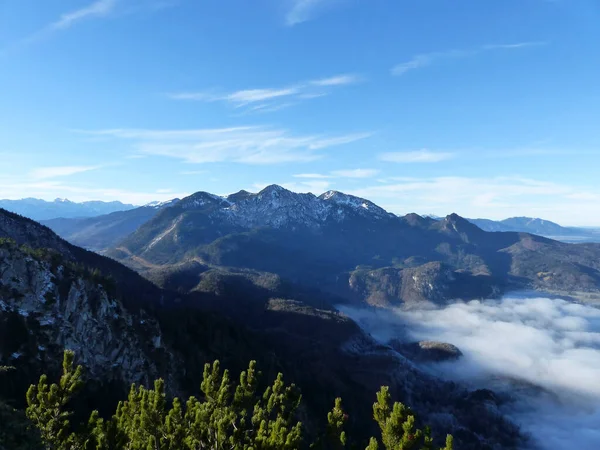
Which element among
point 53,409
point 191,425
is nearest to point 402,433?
point 191,425

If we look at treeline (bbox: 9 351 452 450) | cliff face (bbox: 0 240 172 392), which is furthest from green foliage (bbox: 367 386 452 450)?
cliff face (bbox: 0 240 172 392)

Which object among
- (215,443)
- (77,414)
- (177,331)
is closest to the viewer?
(215,443)

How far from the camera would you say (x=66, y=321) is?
401ft

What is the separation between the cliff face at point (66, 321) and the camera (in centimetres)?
10750

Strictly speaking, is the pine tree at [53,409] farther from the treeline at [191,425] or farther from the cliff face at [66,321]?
the cliff face at [66,321]

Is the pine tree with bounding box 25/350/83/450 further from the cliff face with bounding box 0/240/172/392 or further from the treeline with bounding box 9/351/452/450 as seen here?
the cliff face with bounding box 0/240/172/392

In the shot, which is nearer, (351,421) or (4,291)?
(4,291)

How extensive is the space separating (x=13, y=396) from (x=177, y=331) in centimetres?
9825

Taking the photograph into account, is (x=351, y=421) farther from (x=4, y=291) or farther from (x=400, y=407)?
(x=400, y=407)

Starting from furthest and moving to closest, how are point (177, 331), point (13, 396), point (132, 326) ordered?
point (177, 331) → point (132, 326) → point (13, 396)

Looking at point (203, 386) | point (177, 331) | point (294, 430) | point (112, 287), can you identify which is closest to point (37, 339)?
point (112, 287)

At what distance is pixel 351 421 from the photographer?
194 metres

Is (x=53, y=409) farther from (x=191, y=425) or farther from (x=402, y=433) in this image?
(x=402, y=433)

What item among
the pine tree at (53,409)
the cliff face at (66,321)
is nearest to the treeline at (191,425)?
the pine tree at (53,409)
